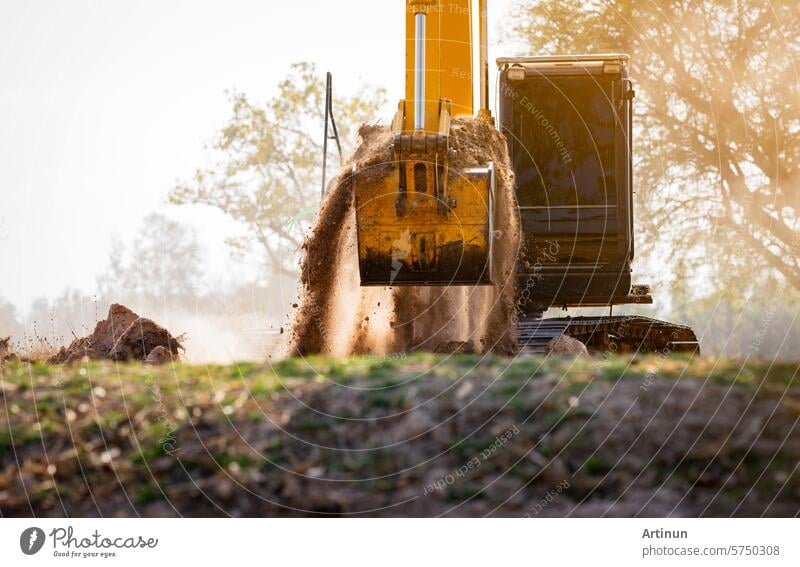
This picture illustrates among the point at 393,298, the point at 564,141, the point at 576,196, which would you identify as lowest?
the point at 393,298

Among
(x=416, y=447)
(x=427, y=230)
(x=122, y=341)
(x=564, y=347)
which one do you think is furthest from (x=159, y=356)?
(x=416, y=447)

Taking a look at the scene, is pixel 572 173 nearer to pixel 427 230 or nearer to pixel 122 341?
pixel 427 230

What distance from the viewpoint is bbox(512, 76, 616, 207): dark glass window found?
12023 millimetres

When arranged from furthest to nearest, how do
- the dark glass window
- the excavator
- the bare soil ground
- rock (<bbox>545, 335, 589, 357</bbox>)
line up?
the dark glass window < the excavator < rock (<bbox>545, 335, 589, 357</bbox>) < the bare soil ground

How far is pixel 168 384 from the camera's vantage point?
20.8 ft

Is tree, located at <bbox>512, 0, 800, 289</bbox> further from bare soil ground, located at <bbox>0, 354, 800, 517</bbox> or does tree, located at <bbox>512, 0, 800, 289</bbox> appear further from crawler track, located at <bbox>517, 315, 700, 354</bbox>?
bare soil ground, located at <bbox>0, 354, 800, 517</bbox>

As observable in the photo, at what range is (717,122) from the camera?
21.1 metres

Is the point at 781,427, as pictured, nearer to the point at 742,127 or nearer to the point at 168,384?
the point at 168,384

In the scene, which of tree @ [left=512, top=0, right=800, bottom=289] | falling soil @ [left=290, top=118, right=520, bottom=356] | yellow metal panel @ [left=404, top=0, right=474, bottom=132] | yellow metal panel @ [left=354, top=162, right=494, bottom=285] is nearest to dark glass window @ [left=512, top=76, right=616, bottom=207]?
falling soil @ [left=290, top=118, right=520, bottom=356]

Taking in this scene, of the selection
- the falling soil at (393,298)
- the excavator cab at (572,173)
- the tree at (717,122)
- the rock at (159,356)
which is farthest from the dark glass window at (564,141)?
the tree at (717,122)

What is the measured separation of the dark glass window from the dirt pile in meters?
3.97

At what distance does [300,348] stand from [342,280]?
73 centimetres

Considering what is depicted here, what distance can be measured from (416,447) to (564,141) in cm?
717

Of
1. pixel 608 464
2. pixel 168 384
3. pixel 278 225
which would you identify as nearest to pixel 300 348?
pixel 168 384
